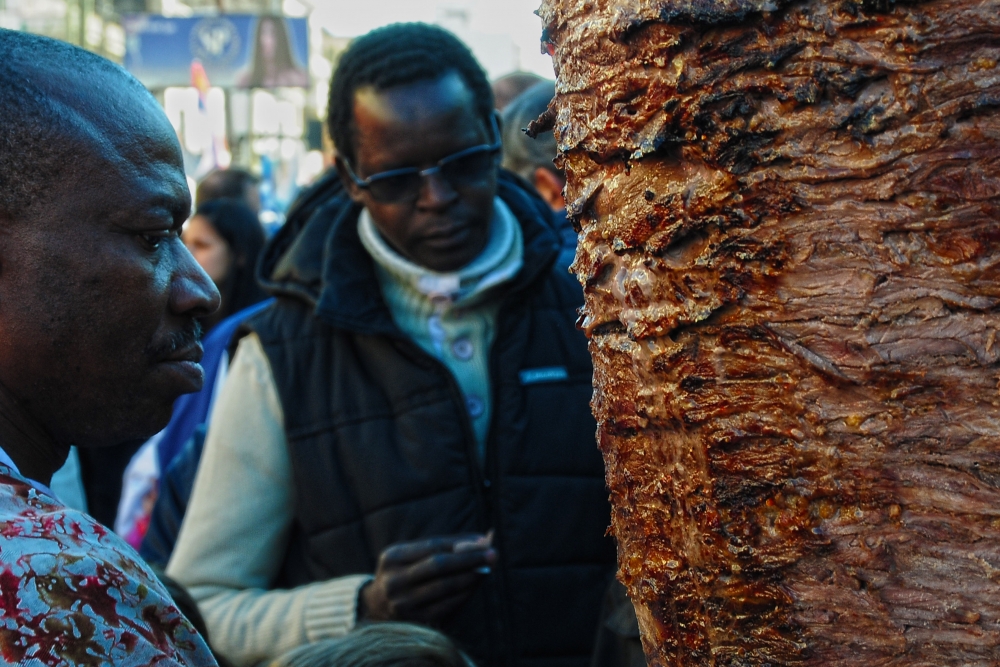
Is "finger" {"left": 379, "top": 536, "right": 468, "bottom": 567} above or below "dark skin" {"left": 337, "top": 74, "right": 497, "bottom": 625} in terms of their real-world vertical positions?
below

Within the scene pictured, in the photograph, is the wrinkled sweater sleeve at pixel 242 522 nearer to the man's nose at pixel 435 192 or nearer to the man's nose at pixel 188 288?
the man's nose at pixel 435 192

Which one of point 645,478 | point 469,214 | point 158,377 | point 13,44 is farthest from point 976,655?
point 469,214

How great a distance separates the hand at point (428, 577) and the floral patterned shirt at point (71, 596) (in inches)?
42.6

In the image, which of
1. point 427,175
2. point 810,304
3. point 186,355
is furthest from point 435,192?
point 810,304

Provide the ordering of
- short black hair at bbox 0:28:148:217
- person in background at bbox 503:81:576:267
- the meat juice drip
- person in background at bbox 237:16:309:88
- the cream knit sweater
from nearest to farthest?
the meat juice drip < short black hair at bbox 0:28:148:217 < the cream knit sweater < person in background at bbox 503:81:576:267 < person in background at bbox 237:16:309:88

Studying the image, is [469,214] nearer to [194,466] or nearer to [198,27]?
[194,466]

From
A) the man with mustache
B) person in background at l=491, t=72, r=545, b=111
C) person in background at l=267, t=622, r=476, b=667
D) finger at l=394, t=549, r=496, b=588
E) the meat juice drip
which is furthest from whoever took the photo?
person in background at l=491, t=72, r=545, b=111

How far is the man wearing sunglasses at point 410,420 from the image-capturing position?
245cm

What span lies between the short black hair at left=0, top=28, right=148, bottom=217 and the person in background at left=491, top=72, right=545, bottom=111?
385cm

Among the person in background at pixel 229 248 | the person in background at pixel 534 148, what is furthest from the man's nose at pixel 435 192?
the person in background at pixel 229 248

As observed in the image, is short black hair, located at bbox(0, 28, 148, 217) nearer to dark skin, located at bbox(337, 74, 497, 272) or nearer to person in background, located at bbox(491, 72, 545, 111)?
dark skin, located at bbox(337, 74, 497, 272)

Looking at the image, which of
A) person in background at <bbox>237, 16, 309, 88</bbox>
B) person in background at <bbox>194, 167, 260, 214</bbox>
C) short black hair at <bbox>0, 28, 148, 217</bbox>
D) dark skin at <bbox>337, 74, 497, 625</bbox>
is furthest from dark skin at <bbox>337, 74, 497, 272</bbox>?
person in background at <bbox>237, 16, 309, 88</bbox>

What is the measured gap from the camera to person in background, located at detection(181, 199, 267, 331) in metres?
5.09

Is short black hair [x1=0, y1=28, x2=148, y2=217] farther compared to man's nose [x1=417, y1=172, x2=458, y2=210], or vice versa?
man's nose [x1=417, y1=172, x2=458, y2=210]
